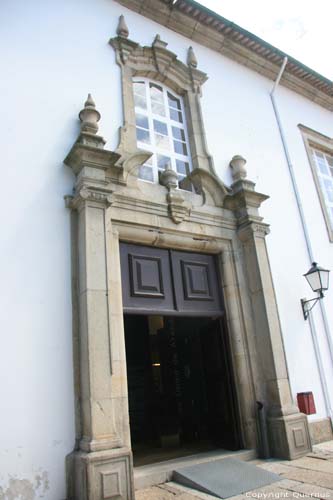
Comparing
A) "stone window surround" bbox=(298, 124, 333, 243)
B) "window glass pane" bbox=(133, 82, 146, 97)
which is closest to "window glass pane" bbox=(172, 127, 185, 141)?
"window glass pane" bbox=(133, 82, 146, 97)

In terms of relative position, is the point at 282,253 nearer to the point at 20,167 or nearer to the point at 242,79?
the point at 242,79

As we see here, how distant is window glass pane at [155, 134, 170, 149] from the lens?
243 inches

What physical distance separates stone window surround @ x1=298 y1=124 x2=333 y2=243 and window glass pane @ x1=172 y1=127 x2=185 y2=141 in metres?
3.29

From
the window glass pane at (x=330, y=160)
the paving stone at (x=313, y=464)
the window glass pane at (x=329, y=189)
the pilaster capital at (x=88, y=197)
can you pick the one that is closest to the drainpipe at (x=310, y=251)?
the window glass pane at (x=329, y=189)

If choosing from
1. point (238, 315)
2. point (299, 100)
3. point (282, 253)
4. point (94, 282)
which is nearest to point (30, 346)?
point (94, 282)

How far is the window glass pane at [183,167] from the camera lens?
20.6 ft

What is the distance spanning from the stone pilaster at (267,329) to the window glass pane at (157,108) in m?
1.41

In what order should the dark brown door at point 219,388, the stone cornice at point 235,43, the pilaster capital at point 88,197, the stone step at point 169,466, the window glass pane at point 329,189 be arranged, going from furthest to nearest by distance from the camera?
the window glass pane at point 329,189 < the stone cornice at point 235,43 < the dark brown door at point 219,388 < the pilaster capital at point 88,197 < the stone step at point 169,466

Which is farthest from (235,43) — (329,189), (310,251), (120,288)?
(120,288)

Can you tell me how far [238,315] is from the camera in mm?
5676

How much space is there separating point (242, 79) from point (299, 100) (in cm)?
182

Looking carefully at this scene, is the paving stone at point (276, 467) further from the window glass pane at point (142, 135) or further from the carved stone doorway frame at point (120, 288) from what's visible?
the window glass pane at point (142, 135)

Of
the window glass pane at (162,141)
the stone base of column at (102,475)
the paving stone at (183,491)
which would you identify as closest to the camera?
the stone base of column at (102,475)

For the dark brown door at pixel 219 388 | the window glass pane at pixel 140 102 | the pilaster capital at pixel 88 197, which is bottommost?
the dark brown door at pixel 219 388
